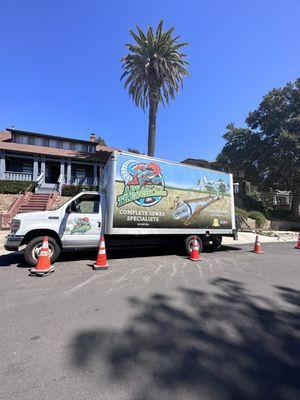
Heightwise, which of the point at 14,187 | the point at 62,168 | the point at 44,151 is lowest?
the point at 14,187

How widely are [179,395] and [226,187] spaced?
9.16 metres

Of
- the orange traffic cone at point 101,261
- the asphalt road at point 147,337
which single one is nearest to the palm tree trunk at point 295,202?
the asphalt road at point 147,337

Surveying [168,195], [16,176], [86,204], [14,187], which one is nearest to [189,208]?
[168,195]

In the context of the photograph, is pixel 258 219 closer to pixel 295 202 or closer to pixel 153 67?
pixel 295 202

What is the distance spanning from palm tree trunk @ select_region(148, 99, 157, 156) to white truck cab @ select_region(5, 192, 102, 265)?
15108 millimetres

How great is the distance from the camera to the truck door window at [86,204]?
8.05 meters

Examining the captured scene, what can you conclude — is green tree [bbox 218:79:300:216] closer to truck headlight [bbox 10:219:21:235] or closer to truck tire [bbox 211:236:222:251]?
truck tire [bbox 211:236:222:251]

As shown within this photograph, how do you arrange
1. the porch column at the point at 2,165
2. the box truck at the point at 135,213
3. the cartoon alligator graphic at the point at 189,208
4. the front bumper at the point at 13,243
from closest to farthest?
1. the front bumper at the point at 13,243
2. the box truck at the point at 135,213
3. the cartoon alligator graphic at the point at 189,208
4. the porch column at the point at 2,165

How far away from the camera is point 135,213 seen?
8469 millimetres

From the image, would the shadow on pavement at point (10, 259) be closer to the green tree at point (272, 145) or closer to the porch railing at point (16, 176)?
the porch railing at point (16, 176)

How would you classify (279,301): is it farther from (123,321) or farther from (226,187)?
(226,187)

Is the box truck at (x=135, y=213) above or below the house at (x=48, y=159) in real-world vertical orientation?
below

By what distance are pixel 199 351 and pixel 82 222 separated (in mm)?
5564

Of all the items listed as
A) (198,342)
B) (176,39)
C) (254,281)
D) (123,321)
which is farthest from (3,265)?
(176,39)
